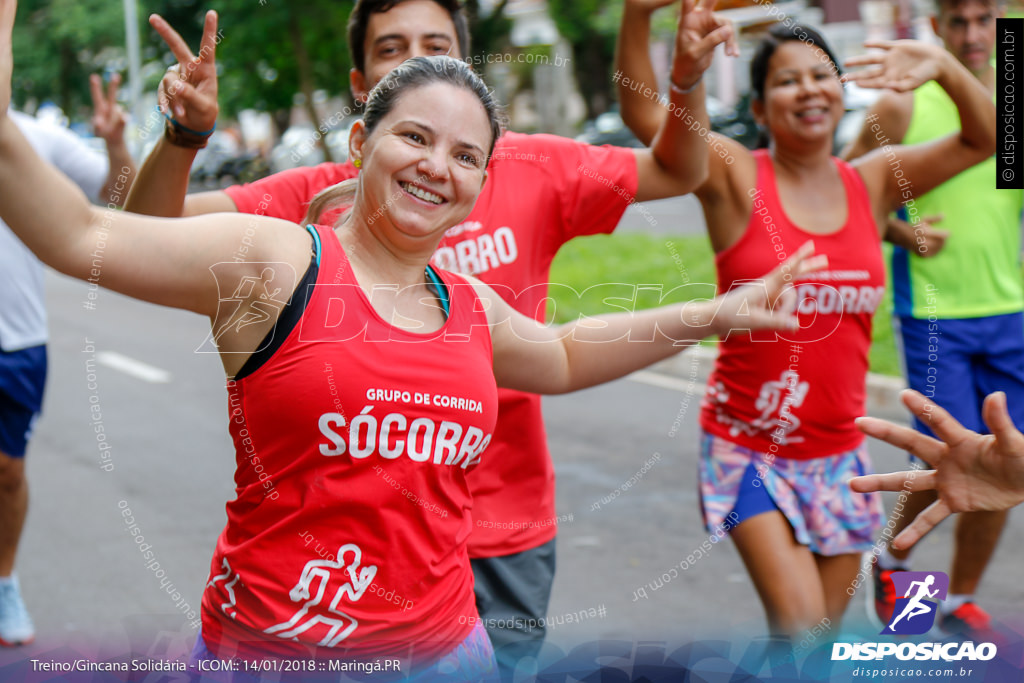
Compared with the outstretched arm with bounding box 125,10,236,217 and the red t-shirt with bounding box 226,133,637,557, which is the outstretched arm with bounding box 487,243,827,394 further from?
the outstretched arm with bounding box 125,10,236,217

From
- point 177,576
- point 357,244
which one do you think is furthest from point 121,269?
point 177,576

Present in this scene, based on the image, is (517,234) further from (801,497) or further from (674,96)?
(801,497)

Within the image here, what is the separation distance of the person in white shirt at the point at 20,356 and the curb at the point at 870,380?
3.04m

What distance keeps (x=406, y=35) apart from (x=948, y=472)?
1.58m

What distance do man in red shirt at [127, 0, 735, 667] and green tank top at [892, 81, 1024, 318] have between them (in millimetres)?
1392

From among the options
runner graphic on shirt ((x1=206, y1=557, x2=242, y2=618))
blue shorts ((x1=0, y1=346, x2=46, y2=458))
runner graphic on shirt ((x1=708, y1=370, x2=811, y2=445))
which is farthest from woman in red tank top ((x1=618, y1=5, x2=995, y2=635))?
blue shorts ((x1=0, y1=346, x2=46, y2=458))

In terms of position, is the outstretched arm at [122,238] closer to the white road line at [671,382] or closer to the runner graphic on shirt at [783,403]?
the runner graphic on shirt at [783,403]

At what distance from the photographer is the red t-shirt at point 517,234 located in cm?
268

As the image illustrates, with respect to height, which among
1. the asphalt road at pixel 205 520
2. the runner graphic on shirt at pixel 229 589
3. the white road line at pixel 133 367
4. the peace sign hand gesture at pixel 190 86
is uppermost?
the peace sign hand gesture at pixel 190 86

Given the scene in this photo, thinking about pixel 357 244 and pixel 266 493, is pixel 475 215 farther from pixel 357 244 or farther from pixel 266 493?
pixel 266 493

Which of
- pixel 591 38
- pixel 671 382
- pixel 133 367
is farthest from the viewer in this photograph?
pixel 591 38

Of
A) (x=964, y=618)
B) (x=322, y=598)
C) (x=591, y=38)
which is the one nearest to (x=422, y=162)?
(x=322, y=598)

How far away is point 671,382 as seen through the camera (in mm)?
8078

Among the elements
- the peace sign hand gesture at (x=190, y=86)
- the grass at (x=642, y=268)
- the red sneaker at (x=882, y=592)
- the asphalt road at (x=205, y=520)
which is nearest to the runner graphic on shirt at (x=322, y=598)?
the asphalt road at (x=205, y=520)
